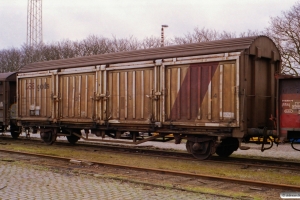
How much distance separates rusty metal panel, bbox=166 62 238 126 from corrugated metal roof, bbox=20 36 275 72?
1.38 ft

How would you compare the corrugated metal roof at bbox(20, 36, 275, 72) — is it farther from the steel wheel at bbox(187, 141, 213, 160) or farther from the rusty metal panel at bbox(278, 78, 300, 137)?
the steel wheel at bbox(187, 141, 213, 160)

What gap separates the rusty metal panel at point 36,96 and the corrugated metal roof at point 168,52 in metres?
0.66

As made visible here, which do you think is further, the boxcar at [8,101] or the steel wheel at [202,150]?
the boxcar at [8,101]

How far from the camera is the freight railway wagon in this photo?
11.2 m

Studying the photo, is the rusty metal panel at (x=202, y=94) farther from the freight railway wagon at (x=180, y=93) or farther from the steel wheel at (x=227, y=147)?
the steel wheel at (x=227, y=147)

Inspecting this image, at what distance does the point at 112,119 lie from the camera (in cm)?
1417

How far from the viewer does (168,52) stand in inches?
502

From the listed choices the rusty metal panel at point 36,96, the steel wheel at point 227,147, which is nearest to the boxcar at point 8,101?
the rusty metal panel at point 36,96

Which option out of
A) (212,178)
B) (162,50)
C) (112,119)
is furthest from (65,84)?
(212,178)

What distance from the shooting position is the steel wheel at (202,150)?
11984 millimetres

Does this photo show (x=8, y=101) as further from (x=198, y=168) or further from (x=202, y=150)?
(x=198, y=168)

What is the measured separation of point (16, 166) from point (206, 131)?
558 centimetres

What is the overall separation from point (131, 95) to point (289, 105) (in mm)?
5536

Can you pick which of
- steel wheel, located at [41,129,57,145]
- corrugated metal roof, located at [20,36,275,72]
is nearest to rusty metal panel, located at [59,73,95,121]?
corrugated metal roof, located at [20,36,275,72]
